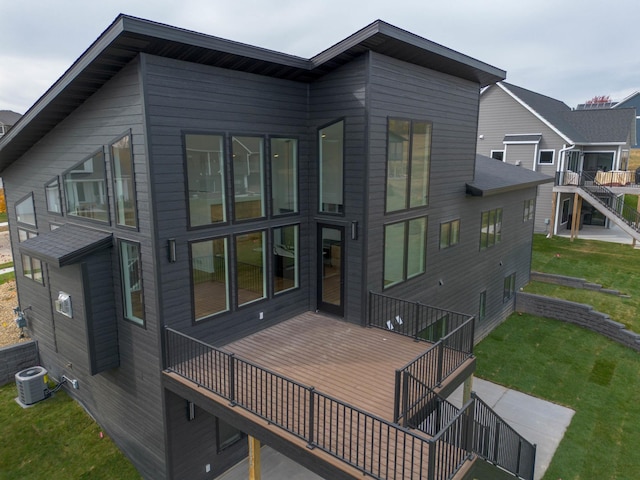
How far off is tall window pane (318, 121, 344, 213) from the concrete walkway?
5.25 m

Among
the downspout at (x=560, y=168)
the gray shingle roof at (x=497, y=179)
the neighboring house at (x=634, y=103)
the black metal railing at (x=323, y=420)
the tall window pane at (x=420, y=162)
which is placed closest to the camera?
the black metal railing at (x=323, y=420)

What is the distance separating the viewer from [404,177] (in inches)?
383

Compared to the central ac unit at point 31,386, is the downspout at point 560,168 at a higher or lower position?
higher

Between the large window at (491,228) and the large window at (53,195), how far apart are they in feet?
38.4

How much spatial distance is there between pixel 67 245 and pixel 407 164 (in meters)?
7.11

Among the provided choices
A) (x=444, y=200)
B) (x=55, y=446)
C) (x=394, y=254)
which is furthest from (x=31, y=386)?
(x=444, y=200)

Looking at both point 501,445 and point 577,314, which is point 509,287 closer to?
point 577,314

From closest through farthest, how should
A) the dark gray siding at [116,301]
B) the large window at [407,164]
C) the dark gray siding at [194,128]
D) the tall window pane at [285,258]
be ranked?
1. the dark gray siding at [194,128]
2. the dark gray siding at [116,301]
3. the tall window pane at [285,258]
4. the large window at [407,164]

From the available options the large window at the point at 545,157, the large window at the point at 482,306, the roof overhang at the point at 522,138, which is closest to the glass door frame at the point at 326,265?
the large window at the point at 482,306

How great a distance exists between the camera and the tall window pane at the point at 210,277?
24.9ft

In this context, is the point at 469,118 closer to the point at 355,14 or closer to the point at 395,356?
the point at 355,14

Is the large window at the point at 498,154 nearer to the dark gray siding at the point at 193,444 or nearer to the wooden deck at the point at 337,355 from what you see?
the wooden deck at the point at 337,355

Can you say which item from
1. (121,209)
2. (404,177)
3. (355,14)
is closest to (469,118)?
(404,177)

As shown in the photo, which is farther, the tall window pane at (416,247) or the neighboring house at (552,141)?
the neighboring house at (552,141)
